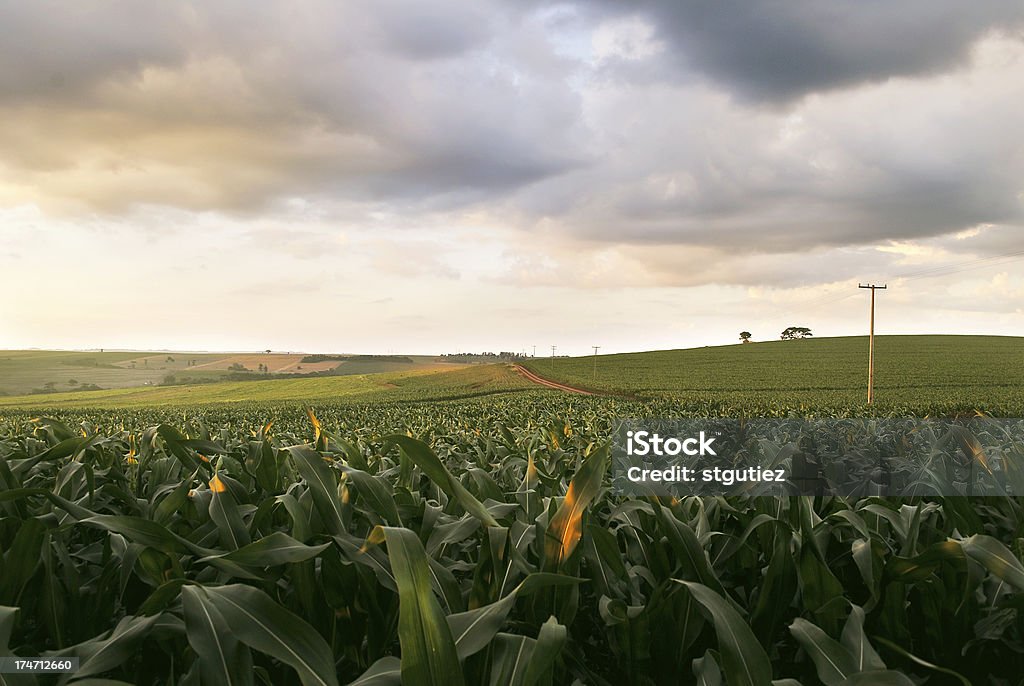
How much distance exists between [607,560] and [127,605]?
1297 mm

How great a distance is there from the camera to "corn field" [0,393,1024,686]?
1.02 m

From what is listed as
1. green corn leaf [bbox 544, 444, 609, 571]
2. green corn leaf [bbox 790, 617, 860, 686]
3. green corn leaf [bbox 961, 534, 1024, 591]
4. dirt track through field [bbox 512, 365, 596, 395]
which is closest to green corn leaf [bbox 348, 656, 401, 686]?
green corn leaf [bbox 544, 444, 609, 571]

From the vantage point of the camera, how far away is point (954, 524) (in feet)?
6.21

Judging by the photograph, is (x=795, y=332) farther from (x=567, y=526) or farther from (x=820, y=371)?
(x=567, y=526)

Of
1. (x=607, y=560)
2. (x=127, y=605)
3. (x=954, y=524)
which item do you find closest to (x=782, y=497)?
(x=954, y=524)

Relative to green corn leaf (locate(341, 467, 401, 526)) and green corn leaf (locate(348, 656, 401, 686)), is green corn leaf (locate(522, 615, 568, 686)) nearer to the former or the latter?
green corn leaf (locate(348, 656, 401, 686))

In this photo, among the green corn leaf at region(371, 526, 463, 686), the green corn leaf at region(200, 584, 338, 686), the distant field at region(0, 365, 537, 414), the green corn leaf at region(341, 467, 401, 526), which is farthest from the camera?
the distant field at region(0, 365, 537, 414)

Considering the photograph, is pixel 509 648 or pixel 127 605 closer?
pixel 509 648

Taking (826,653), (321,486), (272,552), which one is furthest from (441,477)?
(826,653)

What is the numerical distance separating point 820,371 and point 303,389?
64.1 metres

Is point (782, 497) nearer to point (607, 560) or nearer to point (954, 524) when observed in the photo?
point (954, 524)

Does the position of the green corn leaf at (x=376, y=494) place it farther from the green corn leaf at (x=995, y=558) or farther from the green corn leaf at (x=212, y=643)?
the green corn leaf at (x=995, y=558)

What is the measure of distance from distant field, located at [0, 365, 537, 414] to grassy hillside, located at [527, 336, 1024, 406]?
8.46m

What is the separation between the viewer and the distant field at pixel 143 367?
3664 inches
